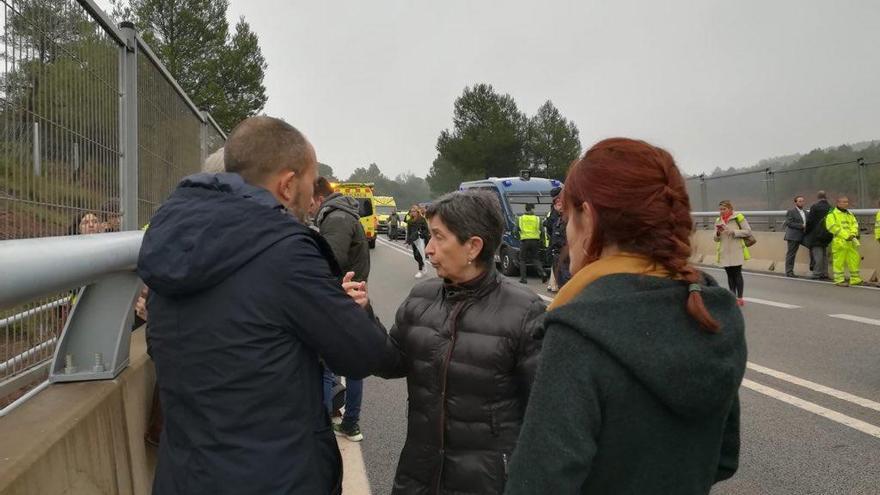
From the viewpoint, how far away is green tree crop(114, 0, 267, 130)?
127 feet

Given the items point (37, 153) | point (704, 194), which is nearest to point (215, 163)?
point (37, 153)

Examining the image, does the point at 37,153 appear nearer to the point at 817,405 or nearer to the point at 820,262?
the point at 817,405

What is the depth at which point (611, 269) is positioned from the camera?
1480 millimetres

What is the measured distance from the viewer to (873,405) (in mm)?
5219

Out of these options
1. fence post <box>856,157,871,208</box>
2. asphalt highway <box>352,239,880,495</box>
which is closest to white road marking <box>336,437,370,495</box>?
asphalt highway <box>352,239,880,495</box>

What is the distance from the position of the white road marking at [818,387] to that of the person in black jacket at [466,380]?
3636 mm

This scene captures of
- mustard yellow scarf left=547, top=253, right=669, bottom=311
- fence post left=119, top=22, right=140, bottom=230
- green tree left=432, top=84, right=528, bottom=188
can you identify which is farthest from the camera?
green tree left=432, top=84, right=528, bottom=188

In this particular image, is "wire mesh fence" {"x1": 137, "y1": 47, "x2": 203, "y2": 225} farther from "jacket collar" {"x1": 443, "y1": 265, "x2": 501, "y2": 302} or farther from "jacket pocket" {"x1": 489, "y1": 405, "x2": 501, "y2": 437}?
"jacket pocket" {"x1": 489, "y1": 405, "x2": 501, "y2": 437}

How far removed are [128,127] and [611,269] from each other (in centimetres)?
271

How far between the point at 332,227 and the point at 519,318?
121 inches

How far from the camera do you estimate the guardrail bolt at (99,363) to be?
7.22 feet

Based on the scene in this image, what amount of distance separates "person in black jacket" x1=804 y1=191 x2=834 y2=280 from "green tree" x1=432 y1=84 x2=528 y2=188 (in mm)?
61375

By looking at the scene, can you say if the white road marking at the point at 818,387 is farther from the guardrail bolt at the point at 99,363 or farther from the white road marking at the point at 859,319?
the guardrail bolt at the point at 99,363

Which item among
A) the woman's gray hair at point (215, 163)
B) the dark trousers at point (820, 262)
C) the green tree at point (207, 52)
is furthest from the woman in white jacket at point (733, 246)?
the green tree at point (207, 52)
